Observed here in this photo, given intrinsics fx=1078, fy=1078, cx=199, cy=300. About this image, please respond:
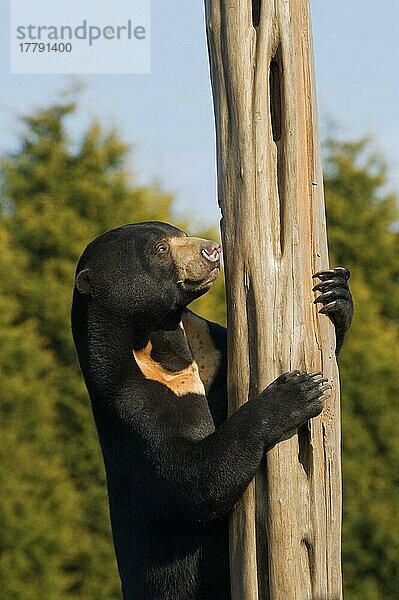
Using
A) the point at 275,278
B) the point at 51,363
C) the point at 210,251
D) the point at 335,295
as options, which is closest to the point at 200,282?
the point at 210,251

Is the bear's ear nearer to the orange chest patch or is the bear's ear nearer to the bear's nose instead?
the orange chest patch

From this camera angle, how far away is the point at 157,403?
3453mm

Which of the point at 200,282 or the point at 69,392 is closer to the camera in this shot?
the point at 200,282

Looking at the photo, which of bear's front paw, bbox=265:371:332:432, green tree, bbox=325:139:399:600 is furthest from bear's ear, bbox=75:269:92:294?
green tree, bbox=325:139:399:600

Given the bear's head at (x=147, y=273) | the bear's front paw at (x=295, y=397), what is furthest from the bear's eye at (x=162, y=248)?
the bear's front paw at (x=295, y=397)

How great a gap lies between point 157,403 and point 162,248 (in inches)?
20.0

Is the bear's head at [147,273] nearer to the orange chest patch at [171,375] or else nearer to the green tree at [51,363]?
the orange chest patch at [171,375]

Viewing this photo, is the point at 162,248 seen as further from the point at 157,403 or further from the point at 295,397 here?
the point at 295,397

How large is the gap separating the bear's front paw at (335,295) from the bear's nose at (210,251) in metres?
0.34

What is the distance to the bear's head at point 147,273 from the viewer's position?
3.50 m

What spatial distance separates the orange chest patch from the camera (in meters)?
3.56

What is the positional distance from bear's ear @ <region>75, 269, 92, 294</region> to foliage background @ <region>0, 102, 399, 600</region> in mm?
3924

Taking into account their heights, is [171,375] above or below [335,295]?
below

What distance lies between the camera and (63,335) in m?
7.77
